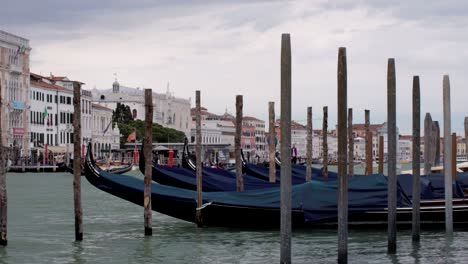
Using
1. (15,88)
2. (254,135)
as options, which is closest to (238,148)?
(15,88)

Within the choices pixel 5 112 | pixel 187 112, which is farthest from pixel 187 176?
pixel 187 112

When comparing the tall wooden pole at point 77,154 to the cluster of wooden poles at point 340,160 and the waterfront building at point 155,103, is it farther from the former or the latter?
the waterfront building at point 155,103

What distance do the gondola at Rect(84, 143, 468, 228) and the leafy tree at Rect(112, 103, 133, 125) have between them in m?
59.2

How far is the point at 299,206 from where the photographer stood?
10.9m

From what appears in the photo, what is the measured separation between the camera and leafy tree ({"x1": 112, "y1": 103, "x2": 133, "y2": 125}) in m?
70.8

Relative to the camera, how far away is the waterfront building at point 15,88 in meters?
44.4

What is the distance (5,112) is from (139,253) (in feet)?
115

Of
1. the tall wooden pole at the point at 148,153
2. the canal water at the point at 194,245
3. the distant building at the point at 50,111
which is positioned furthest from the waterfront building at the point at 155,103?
the tall wooden pole at the point at 148,153

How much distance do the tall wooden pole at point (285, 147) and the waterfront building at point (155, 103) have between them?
69084 mm

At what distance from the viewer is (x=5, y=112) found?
4381cm

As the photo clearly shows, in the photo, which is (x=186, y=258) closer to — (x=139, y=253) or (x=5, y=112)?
(x=139, y=253)

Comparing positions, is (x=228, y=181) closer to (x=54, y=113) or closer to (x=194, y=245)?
(x=194, y=245)

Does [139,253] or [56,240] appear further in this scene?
[56,240]

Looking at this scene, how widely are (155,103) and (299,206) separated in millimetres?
71030
